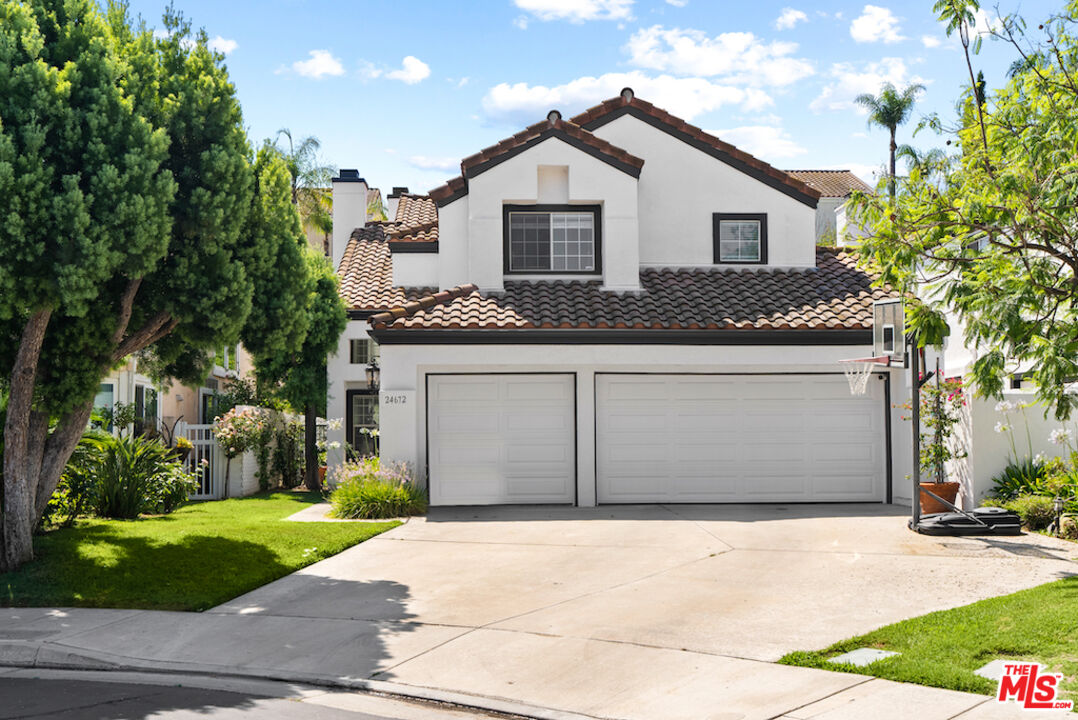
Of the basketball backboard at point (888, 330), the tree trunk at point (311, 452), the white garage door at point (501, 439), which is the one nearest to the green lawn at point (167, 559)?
the white garage door at point (501, 439)

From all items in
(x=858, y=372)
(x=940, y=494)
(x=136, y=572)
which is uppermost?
(x=858, y=372)

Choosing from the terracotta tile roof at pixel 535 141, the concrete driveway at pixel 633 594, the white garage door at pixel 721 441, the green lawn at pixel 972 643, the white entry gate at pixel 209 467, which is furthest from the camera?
the white entry gate at pixel 209 467

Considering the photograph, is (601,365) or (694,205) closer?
(601,365)

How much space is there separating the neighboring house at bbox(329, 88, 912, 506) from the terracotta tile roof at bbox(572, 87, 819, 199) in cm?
133

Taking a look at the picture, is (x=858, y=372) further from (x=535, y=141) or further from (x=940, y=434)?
(x=535, y=141)

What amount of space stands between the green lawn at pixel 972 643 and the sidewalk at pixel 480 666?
0.22 m

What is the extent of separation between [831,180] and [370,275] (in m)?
35.6

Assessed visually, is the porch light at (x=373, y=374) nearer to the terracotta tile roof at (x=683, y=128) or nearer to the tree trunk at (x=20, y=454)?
the terracotta tile roof at (x=683, y=128)

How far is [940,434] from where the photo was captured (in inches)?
617

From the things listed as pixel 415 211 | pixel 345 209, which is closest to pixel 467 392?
pixel 415 211

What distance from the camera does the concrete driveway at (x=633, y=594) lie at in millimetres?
7695

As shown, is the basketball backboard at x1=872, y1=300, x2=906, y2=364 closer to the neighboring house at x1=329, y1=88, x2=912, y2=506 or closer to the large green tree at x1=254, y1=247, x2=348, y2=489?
the neighboring house at x1=329, y1=88, x2=912, y2=506

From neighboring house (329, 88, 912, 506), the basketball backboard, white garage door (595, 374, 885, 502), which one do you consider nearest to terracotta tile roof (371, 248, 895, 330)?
neighboring house (329, 88, 912, 506)

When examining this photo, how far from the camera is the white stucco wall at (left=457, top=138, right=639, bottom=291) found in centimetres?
1930
